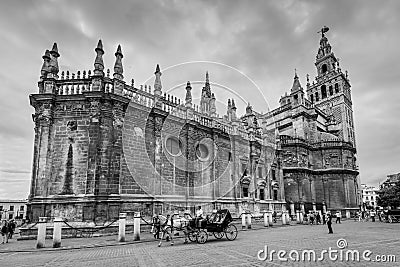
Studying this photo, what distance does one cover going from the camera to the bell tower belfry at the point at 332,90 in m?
69.2

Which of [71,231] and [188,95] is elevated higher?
[188,95]

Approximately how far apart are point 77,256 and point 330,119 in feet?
217

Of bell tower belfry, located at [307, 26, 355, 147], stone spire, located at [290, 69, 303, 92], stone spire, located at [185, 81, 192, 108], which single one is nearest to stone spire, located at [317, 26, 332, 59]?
bell tower belfry, located at [307, 26, 355, 147]

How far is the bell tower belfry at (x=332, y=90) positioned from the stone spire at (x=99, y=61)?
58.1m

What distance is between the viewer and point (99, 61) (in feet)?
72.9

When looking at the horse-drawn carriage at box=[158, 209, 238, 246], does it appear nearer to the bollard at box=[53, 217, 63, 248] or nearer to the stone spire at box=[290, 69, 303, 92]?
the bollard at box=[53, 217, 63, 248]

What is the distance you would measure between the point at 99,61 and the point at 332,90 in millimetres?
65001

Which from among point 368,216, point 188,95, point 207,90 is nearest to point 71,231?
point 188,95

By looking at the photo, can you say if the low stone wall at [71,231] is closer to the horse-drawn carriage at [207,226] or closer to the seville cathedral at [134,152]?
the seville cathedral at [134,152]

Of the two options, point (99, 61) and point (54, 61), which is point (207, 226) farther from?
point (54, 61)

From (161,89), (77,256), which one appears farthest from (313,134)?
(77,256)

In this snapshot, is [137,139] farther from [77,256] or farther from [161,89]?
[77,256]

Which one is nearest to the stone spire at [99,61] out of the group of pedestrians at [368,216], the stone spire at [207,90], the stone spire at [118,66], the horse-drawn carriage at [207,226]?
the stone spire at [118,66]

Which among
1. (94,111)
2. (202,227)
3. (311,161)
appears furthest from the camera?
(311,161)
